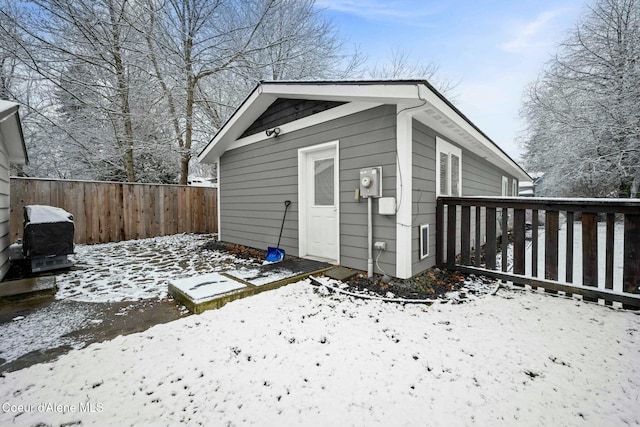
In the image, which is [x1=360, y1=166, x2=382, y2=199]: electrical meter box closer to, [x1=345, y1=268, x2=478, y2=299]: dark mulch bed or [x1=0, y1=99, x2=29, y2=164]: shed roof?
[x1=345, y1=268, x2=478, y2=299]: dark mulch bed

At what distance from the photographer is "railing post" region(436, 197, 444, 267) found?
13.7ft

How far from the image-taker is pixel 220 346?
6.88 feet

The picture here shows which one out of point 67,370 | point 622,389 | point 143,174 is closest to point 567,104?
point 622,389

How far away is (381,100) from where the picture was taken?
3.41 metres

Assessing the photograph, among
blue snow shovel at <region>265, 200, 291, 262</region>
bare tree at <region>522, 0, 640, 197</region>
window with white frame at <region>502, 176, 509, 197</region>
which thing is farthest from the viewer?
window with white frame at <region>502, 176, 509, 197</region>

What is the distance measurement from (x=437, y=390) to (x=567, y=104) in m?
13.0

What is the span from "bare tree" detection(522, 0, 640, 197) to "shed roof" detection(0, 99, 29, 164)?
46.6ft

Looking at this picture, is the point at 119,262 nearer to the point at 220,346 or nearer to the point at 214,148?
the point at 214,148

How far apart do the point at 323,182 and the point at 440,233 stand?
2.08m

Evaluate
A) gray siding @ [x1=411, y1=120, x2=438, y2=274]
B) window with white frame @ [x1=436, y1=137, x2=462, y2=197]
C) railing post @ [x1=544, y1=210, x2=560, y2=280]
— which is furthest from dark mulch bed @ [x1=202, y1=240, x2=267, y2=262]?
railing post @ [x1=544, y1=210, x2=560, y2=280]

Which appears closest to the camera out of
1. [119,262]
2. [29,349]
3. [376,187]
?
[29,349]

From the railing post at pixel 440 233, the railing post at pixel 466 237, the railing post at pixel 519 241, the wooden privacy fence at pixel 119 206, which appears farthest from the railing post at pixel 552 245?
the wooden privacy fence at pixel 119 206

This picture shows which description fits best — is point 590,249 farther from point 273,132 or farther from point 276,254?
point 273,132

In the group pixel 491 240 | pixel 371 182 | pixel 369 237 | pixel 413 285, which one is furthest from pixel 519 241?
pixel 371 182
